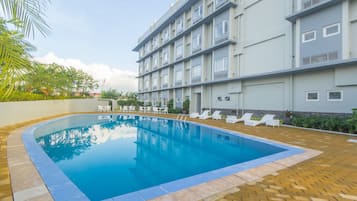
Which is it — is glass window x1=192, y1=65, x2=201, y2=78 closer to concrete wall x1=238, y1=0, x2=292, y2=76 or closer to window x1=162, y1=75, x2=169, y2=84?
concrete wall x1=238, y1=0, x2=292, y2=76

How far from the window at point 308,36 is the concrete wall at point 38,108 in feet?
54.9

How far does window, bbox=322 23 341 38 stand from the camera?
914 cm

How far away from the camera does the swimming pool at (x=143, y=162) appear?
3.21m

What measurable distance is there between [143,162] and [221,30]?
14168 mm

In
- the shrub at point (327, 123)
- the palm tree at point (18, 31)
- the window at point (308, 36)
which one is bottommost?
the shrub at point (327, 123)

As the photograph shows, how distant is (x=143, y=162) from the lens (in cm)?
539

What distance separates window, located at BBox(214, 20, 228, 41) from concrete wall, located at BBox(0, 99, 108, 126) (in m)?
15.5

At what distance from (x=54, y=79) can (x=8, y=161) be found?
54.3 feet

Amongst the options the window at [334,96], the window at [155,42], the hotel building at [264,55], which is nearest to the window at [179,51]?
the hotel building at [264,55]

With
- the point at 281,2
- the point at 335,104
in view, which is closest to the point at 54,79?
the point at 281,2

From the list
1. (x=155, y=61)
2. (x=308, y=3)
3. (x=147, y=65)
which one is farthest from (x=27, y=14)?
(x=147, y=65)

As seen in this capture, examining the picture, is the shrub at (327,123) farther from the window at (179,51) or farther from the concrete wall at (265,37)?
the window at (179,51)

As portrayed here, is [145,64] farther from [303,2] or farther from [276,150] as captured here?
[276,150]

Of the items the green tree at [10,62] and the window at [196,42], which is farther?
the window at [196,42]
